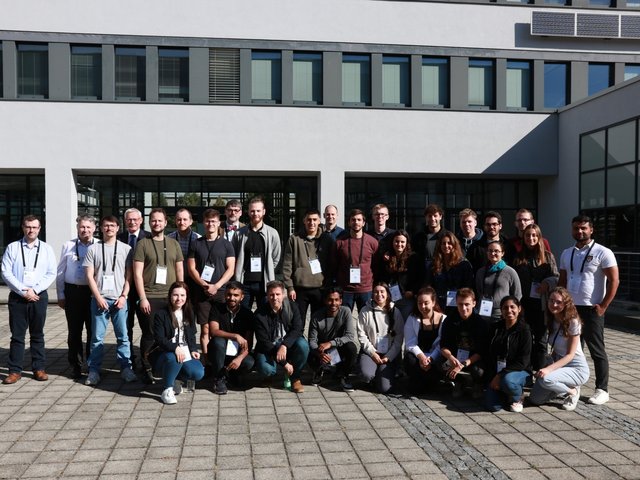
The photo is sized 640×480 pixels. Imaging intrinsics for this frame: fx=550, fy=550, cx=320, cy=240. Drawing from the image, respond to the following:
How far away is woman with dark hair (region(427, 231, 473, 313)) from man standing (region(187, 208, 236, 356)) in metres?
2.24

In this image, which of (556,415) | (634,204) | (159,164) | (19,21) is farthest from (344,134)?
(556,415)

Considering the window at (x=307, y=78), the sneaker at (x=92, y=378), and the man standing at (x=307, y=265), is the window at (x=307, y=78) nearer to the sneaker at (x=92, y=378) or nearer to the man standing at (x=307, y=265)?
the man standing at (x=307, y=265)

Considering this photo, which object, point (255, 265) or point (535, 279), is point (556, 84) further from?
point (255, 265)

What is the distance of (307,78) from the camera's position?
52.1 feet

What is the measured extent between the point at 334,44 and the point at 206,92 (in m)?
3.88

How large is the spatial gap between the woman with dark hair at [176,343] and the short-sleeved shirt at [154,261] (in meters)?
0.27

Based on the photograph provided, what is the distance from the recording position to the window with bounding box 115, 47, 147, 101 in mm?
15273

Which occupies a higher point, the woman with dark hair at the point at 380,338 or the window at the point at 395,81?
the window at the point at 395,81

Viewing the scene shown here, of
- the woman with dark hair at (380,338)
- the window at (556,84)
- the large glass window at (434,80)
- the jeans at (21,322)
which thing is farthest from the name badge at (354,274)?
the window at (556,84)

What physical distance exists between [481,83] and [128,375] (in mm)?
13932

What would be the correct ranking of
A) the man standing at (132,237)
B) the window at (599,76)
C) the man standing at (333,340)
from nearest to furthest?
the man standing at (333,340)
the man standing at (132,237)
the window at (599,76)

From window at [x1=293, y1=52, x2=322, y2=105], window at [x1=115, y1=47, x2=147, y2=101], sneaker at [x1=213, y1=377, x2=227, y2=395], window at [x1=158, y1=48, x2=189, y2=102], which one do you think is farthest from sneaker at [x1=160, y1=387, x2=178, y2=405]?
window at [x1=115, y1=47, x2=147, y2=101]

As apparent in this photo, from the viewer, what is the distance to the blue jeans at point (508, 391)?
5.04 m

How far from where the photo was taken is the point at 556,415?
496 cm
